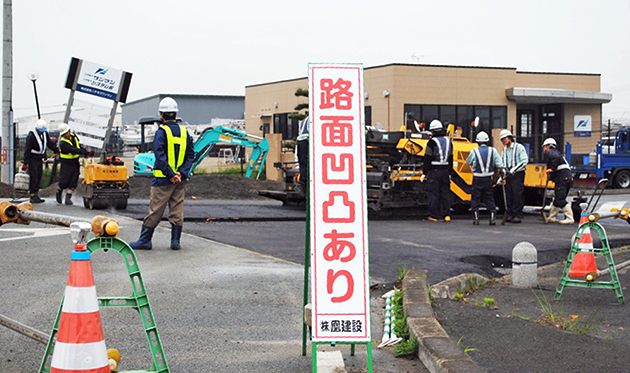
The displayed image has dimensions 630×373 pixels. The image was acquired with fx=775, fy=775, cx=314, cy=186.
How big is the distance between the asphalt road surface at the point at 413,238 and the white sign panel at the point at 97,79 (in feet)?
17.9

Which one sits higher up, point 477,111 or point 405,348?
point 477,111

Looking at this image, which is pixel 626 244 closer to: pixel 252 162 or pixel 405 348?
pixel 405 348

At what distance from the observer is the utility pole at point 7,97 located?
23.7 meters

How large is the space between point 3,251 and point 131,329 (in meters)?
4.40

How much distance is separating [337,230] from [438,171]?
39.1 feet

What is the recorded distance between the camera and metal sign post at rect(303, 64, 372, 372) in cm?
452

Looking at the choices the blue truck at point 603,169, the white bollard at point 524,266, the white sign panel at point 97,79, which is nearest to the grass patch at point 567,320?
the white bollard at point 524,266

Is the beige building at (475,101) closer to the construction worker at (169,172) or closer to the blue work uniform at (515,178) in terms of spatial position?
the blue work uniform at (515,178)

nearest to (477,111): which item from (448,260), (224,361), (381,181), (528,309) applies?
(381,181)

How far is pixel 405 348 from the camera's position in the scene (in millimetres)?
5391

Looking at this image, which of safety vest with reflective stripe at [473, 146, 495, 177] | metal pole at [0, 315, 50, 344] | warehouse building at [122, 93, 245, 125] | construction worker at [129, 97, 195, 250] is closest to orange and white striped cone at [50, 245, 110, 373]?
metal pole at [0, 315, 50, 344]

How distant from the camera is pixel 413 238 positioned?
12438 mm

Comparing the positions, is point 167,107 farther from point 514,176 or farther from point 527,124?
point 527,124

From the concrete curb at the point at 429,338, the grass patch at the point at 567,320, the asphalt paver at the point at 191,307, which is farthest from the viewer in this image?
the grass patch at the point at 567,320
